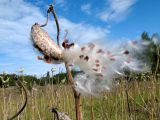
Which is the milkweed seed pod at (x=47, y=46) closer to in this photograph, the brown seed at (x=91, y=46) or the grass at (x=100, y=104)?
the brown seed at (x=91, y=46)

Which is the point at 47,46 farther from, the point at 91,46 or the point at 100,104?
the point at 100,104

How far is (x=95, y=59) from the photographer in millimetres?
700

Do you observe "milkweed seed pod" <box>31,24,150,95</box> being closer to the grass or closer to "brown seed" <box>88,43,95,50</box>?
"brown seed" <box>88,43,95,50</box>

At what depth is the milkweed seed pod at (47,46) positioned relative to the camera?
0.65 m

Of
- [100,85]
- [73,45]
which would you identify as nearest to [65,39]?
[73,45]

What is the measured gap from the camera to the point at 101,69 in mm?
704

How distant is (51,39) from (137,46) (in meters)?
0.20

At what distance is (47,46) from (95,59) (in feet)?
0.37

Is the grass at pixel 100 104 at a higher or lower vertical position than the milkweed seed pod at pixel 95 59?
lower

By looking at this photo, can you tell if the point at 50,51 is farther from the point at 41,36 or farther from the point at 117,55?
the point at 117,55

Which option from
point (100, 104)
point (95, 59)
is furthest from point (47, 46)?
point (100, 104)

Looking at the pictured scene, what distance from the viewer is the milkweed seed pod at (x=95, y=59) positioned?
0.68 metres

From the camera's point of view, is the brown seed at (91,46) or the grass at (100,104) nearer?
the brown seed at (91,46)

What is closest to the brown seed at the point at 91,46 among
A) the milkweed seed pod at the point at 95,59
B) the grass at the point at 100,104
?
the milkweed seed pod at the point at 95,59
